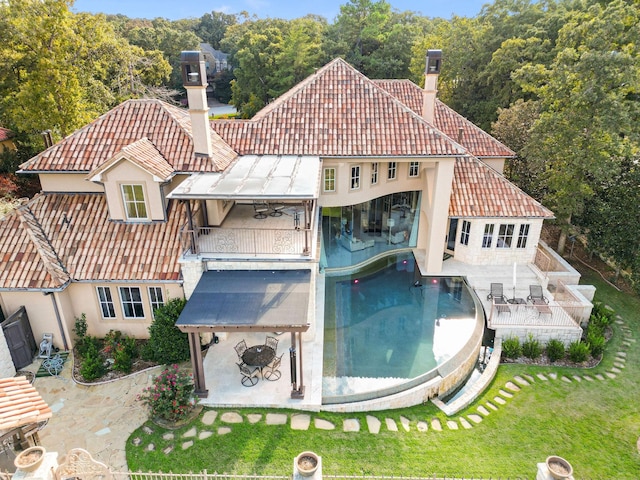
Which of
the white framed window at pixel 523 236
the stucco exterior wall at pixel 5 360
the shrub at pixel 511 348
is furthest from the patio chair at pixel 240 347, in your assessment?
the white framed window at pixel 523 236

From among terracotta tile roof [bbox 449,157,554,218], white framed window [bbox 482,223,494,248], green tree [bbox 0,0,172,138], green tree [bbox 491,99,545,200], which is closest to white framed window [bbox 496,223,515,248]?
white framed window [bbox 482,223,494,248]

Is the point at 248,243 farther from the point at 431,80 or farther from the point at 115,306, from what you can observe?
the point at 431,80

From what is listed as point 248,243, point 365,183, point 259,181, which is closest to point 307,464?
point 248,243

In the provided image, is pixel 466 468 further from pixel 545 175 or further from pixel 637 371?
pixel 545 175

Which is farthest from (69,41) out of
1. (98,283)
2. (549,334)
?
(549,334)

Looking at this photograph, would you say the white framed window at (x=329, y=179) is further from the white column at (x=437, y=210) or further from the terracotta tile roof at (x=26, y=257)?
the terracotta tile roof at (x=26, y=257)

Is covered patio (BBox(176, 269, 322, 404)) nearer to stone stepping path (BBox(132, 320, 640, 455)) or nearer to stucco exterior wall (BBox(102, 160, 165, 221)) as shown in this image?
stone stepping path (BBox(132, 320, 640, 455))
